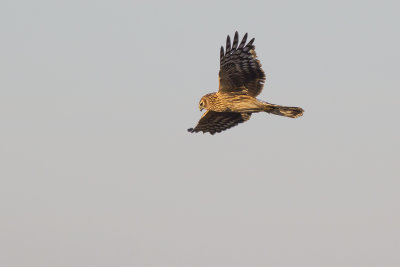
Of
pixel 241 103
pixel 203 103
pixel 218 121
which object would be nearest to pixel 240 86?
pixel 241 103

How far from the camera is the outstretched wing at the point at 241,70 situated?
2889 cm

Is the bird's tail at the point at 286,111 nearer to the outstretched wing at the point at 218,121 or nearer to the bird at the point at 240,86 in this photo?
the bird at the point at 240,86

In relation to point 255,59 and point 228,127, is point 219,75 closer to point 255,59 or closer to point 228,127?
point 255,59

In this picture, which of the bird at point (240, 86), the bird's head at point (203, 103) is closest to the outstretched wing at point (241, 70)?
the bird at point (240, 86)

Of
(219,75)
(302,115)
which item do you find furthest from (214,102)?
(302,115)

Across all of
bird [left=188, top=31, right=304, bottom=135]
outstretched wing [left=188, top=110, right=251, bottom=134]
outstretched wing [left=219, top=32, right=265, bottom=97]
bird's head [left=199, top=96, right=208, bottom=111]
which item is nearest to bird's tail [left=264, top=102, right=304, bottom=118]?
bird [left=188, top=31, right=304, bottom=135]

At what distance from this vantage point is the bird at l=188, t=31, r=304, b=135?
1139 inches

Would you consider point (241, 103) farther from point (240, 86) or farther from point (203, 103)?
point (203, 103)

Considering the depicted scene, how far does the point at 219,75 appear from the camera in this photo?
2947cm

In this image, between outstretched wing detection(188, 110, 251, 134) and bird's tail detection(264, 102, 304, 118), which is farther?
outstretched wing detection(188, 110, 251, 134)

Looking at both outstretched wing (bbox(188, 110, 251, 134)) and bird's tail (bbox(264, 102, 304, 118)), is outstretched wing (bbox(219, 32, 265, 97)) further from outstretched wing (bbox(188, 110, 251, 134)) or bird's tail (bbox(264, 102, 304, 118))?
outstretched wing (bbox(188, 110, 251, 134))

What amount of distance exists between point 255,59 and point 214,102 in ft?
6.51

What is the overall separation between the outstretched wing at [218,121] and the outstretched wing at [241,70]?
2704 mm

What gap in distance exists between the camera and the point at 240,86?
2953 centimetres
